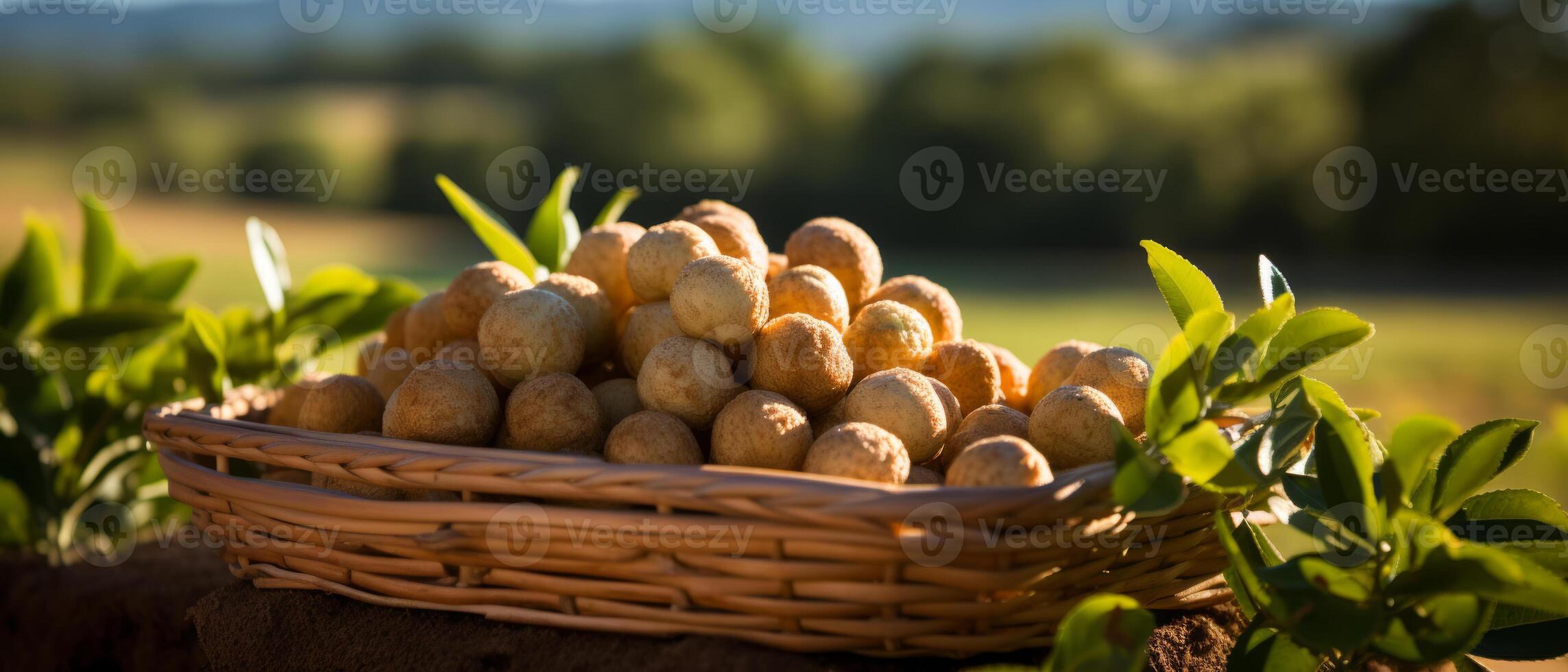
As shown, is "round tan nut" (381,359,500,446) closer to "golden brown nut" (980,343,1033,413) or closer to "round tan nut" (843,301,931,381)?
"round tan nut" (843,301,931,381)

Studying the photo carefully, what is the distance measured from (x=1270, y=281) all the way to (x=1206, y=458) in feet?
1.01

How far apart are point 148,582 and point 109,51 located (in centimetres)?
1603

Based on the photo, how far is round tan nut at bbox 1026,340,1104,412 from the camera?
→ 4.08 ft

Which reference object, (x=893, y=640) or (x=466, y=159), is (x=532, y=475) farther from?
(x=466, y=159)

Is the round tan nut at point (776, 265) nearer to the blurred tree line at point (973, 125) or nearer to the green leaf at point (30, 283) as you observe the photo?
the green leaf at point (30, 283)

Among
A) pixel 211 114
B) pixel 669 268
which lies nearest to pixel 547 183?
pixel 211 114

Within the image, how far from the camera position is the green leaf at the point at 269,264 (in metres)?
1.56

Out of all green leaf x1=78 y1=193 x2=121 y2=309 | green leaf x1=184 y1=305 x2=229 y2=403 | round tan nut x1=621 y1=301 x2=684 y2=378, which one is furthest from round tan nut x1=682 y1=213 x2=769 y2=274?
green leaf x1=78 y1=193 x2=121 y2=309

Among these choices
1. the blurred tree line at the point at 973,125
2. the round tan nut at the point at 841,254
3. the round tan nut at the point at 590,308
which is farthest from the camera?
the blurred tree line at the point at 973,125

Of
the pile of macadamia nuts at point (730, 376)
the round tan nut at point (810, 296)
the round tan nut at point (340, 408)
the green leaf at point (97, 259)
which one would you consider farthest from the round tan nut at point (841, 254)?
the green leaf at point (97, 259)

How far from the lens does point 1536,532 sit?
91 centimetres

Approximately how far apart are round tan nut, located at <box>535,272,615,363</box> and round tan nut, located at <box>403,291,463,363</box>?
18cm

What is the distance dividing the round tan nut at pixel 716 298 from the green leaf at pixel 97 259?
1.20 metres

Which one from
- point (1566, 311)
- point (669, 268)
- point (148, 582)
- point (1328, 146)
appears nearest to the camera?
point (669, 268)
